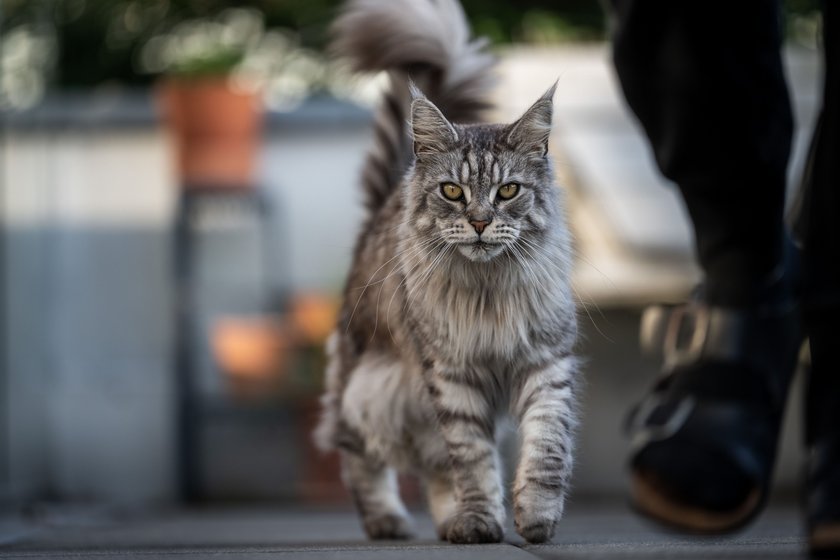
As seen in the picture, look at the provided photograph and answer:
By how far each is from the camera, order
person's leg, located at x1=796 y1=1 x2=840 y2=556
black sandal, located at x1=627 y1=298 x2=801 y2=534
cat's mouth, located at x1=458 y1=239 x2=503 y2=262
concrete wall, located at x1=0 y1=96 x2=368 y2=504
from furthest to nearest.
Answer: concrete wall, located at x1=0 y1=96 x2=368 y2=504
cat's mouth, located at x1=458 y1=239 x2=503 y2=262
black sandal, located at x1=627 y1=298 x2=801 y2=534
person's leg, located at x1=796 y1=1 x2=840 y2=556

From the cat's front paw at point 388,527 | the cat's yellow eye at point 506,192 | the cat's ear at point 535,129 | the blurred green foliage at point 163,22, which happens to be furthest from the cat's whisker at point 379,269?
the blurred green foliage at point 163,22

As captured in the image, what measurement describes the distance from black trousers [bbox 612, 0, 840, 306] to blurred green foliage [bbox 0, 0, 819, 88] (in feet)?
16.2

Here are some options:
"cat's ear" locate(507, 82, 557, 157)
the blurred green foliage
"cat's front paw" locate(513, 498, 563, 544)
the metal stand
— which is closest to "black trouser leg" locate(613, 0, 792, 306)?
"cat's ear" locate(507, 82, 557, 157)

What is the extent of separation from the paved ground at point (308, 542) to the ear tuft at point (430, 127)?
0.77m

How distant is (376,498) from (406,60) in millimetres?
993

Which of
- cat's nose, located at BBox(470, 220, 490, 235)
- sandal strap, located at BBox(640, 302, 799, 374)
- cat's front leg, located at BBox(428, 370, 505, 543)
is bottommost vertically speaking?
cat's front leg, located at BBox(428, 370, 505, 543)

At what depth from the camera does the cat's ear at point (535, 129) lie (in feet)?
7.61

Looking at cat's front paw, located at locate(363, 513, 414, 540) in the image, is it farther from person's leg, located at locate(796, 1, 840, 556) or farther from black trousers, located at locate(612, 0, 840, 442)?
person's leg, located at locate(796, 1, 840, 556)

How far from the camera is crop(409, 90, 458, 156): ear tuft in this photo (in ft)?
7.78

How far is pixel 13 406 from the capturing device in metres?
6.03

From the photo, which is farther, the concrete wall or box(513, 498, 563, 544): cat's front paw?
the concrete wall

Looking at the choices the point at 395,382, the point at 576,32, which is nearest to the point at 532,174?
the point at 395,382

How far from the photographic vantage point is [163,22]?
8008mm

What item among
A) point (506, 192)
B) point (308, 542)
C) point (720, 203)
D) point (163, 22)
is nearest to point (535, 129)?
point (506, 192)
